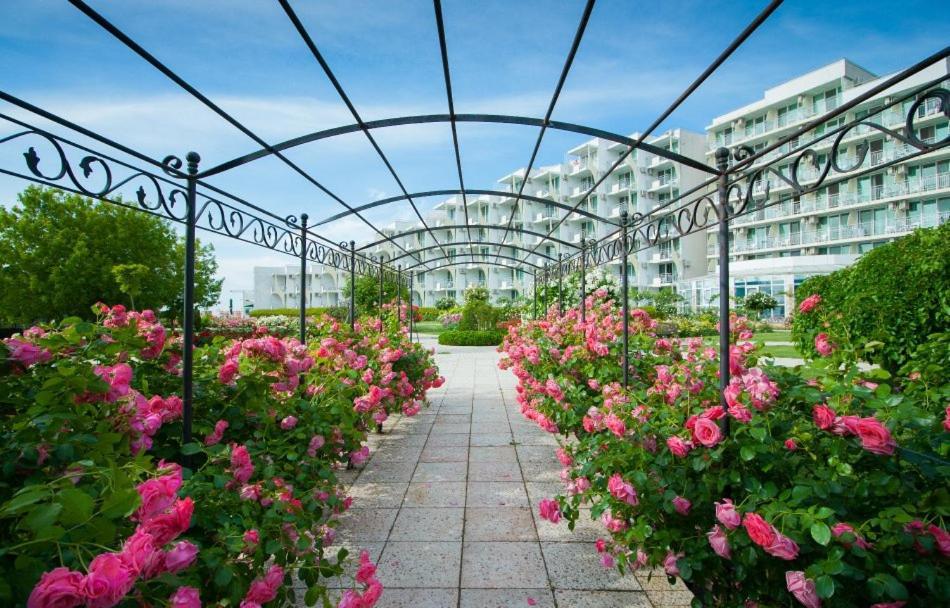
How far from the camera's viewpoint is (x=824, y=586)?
1.26m

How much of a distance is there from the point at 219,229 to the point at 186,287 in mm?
544

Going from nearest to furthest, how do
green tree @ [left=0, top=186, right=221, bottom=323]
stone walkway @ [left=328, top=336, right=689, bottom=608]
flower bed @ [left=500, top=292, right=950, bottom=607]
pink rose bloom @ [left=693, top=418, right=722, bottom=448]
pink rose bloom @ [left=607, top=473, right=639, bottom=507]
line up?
flower bed @ [left=500, top=292, right=950, bottom=607] < pink rose bloom @ [left=693, top=418, right=722, bottom=448] < pink rose bloom @ [left=607, top=473, right=639, bottom=507] < stone walkway @ [left=328, top=336, right=689, bottom=608] < green tree @ [left=0, top=186, right=221, bottom=323]

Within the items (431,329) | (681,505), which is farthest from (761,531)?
(431,329)

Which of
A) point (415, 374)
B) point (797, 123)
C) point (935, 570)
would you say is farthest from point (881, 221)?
point (935, 570)

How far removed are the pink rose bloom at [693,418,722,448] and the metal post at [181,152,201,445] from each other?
79.9 inches

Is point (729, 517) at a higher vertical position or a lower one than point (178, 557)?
lower

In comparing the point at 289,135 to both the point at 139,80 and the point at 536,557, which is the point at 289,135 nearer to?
the point at 139,80

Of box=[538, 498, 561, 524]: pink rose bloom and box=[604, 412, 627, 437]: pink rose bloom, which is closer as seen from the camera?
box=[604, 412, 627, 437]: pink rose bloom

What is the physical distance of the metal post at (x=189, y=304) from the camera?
2037mm

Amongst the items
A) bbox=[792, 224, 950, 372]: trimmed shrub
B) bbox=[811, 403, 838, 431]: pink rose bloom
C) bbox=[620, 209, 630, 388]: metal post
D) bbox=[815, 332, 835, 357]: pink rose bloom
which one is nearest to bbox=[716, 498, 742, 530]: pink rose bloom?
bbox=[811, 403, 838, 431]: pink rose bloom

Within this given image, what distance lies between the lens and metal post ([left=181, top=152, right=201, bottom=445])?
204cm

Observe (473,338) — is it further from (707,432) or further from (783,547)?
(783,547)

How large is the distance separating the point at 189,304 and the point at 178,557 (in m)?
1.75

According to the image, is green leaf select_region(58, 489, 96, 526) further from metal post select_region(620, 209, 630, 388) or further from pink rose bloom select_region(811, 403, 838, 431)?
metal post select_region(620, 209, 630, 388)
